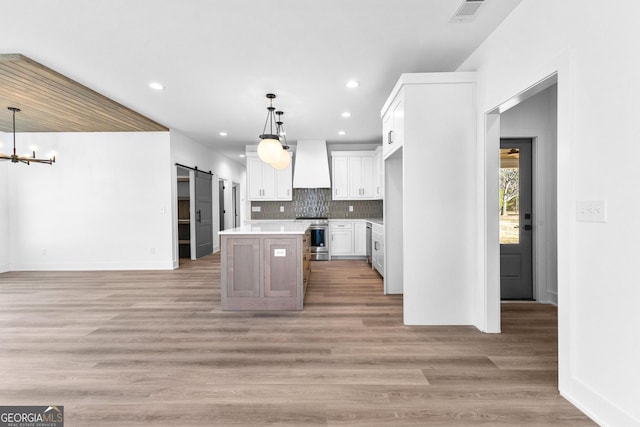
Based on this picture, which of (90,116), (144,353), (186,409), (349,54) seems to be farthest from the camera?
(90,116)

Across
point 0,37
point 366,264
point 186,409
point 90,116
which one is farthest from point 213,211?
point 186,409

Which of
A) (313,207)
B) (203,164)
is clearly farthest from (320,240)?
(203,164)

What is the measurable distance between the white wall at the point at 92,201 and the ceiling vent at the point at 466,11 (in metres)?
5.33

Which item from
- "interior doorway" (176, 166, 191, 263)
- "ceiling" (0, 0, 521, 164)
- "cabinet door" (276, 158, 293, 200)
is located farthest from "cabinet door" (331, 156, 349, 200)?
"interior doorway" (176, 166, 191, 263)

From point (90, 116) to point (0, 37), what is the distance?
229 cm

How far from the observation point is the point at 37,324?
321 centimetres

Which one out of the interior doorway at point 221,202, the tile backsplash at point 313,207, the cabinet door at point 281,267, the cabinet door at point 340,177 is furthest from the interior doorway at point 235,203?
the cabinet door at point 281,267

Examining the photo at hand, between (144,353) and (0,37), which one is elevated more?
(0,37)

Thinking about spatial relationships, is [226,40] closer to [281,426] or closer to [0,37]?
[0,37]

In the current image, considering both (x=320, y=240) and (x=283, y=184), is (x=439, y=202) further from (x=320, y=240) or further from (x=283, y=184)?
(x=283, y=184)

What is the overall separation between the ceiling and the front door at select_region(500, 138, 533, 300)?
4.91 feet

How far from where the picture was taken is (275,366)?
91.5 inches

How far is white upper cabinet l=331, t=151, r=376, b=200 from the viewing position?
23.6 ft

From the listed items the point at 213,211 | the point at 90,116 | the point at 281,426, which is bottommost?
the point at 281,426
